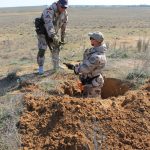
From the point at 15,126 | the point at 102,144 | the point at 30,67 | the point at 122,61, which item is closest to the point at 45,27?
the point at 30,67

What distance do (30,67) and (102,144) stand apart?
5407mm

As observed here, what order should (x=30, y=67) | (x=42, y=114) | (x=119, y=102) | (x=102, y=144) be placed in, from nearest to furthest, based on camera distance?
(x=102, y=144) → (x=42, y=114) → (x=119, y=102) → (x=30, y=67)

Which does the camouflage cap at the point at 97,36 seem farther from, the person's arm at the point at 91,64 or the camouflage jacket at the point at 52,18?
the camouflage jacket at the point at 52,18

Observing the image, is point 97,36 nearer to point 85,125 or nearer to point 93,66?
point 93,66

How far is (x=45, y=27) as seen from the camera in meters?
8.77

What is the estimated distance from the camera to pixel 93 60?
6.79 meters

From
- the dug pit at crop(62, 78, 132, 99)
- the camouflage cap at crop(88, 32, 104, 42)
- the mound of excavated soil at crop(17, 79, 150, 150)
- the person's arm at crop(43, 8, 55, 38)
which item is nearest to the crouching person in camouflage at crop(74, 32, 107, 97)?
the camouflage cap at crop(88, 32, 104, 42)

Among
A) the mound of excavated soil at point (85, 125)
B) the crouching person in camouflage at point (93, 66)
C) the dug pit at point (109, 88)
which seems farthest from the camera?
the dug pit at point (109, 88)

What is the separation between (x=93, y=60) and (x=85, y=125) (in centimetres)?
157

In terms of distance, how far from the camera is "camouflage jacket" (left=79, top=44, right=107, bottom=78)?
22.3 feet

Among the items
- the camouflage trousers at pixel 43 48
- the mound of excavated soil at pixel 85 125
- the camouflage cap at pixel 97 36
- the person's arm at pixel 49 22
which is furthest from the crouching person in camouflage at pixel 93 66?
the camouflage trousers at pixel 43 48

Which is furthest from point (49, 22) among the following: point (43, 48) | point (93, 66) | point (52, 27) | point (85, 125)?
point (85, 125)

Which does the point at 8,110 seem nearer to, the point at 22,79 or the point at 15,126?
the point at 15,126

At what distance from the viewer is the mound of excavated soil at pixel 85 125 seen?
5.28 metres
